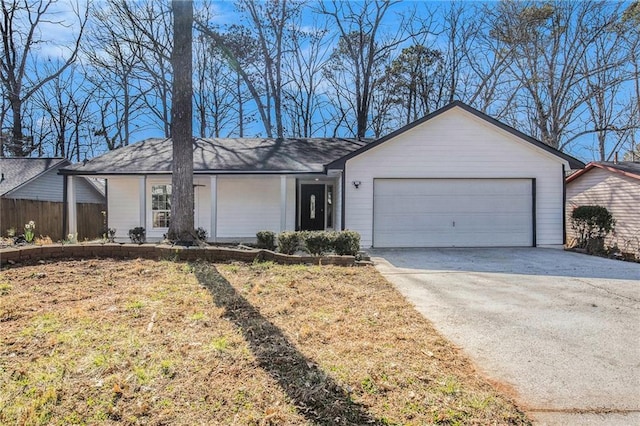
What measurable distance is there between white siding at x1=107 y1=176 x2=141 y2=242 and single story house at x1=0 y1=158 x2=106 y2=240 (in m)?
2.74

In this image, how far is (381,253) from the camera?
991 centimetres

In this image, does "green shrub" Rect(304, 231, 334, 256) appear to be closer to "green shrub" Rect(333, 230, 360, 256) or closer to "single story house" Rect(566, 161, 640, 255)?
"green shrub" Rect(333, 230, 360, 256)

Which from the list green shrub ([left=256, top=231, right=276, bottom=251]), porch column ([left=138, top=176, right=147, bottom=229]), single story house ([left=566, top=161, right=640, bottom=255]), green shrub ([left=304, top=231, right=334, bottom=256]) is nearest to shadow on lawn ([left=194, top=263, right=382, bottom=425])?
green shrub ([left=304, top=231, right=334, bottom=256])

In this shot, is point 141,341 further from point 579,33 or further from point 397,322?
point 579,33

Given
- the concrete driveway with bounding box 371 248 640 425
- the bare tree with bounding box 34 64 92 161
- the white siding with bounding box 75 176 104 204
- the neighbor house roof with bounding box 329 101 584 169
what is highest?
the bare tree with bounding box 34 64 92 161

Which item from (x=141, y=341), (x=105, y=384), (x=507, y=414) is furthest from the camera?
(x=141, y=341)

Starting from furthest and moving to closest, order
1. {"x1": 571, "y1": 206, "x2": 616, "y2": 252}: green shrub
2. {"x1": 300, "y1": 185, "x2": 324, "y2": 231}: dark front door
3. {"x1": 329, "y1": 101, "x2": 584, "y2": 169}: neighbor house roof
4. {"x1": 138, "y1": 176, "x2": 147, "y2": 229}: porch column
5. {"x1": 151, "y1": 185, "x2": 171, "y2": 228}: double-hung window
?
{"x1": 300, "y1": 185, "x2": 324, "y2": 231}: dark front door
{"x1": 151, "y1": 185, "x2": 171, "y2": 228}: double-hung window
{"x1": 138, "y1": 176, "x2": 147, "y2": 229}: porch column
{"x1": 329, "y1": 101, "x2": 584, "y2": 169}: neighbor house roof
{"x1": 571, "y1": 206, "x2": 616, "y2": 252}: green shrub

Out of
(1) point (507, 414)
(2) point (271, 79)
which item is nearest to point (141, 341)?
(1) point (507, 414)

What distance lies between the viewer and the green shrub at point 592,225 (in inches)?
420

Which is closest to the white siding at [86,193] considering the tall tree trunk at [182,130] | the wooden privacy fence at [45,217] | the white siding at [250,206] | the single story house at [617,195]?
the wooden privacy fence at [45,217]

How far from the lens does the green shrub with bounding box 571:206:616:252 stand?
10.7m

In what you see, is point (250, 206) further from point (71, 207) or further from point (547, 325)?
point (547, 325)

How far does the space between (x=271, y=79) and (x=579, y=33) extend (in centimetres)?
1674

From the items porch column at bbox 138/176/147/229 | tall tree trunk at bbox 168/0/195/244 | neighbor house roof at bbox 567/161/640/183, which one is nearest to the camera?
tall tree trunk at bbox 168/0/195/244
